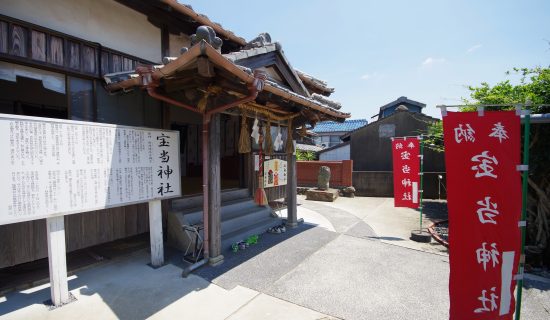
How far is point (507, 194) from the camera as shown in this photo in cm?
311

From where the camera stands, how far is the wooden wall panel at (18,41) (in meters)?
4.37

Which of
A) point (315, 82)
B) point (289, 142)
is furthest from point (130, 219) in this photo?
point (315, 82)

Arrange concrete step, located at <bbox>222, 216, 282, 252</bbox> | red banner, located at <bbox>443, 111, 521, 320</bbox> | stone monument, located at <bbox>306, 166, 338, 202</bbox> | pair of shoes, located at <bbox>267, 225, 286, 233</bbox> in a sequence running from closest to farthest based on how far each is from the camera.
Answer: red banner, located at <bbox>443, 111, 521, 320</bbox> → concrete step, located at <bbox>222, 216, 282, 252</bbox> → pair of shoes, located at <bbox>267, 225, 286, 233</bbox> → stone monument, located at <bbox>306, 166, 338, 202</bbox>

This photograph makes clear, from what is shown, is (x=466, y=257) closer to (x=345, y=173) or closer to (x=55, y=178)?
(x=55, y=178)

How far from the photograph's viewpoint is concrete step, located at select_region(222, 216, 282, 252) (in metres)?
6.20

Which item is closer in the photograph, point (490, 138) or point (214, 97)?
point (490, 138)

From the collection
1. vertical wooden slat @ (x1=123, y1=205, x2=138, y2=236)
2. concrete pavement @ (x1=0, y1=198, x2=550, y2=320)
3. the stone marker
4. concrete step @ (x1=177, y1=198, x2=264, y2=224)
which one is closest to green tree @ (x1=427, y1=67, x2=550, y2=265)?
concrete pavement @ (x1=0, y1=198, x2=550, y2=320)

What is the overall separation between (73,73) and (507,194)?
7.44 metres

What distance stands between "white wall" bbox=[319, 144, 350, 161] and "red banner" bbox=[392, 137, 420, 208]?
1610cm

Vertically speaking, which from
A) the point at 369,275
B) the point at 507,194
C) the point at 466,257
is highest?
the point at 507,194

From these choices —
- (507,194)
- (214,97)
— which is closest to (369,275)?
(507,194)

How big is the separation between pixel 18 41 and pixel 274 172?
7188mm

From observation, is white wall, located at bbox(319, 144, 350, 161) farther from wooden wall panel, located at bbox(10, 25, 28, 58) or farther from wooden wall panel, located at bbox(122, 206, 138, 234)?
wooden wall panel, located at bbox(10, 25, 28, 58)

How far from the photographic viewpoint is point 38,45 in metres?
4.64
